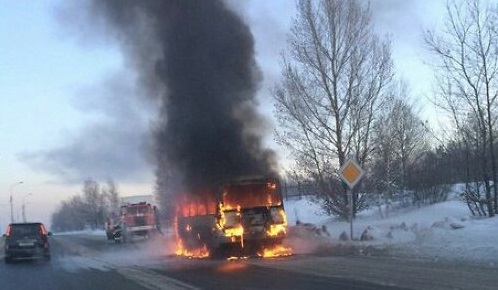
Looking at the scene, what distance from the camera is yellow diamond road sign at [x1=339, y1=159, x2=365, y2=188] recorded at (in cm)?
1881

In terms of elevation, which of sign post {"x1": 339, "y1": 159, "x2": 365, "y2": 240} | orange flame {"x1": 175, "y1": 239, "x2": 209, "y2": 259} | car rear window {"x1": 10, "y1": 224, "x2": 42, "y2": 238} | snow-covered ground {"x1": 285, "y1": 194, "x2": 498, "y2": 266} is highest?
sign post {"x1": 339, "y1": 159, "x2": 365, "y2": 240}

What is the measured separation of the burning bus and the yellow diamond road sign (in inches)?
81.7

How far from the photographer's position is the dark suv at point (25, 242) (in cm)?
2405

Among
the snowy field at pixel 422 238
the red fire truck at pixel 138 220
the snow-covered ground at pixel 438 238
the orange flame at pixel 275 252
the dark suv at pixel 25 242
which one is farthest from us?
the red fire truck at pixel 138 220

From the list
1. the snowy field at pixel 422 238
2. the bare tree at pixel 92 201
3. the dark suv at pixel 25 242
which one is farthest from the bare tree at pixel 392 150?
the bare tree at pixel 92 201

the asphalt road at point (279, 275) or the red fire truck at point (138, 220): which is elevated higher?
the red fire truck at point (138, 220)

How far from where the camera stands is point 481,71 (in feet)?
69.0

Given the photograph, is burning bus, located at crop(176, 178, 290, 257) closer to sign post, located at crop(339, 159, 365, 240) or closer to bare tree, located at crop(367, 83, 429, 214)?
sign post, located at crop(339, 159, 365, 240)

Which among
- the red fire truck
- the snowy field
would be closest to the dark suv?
the snowy field

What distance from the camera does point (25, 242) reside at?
24266mm

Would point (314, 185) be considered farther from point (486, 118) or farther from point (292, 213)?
point (292, 213)

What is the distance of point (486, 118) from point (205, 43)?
34.0ft

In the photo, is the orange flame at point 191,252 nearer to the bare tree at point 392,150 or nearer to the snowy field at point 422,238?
the snowy field at point 422,238

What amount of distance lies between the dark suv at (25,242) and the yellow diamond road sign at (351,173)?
505 inches
